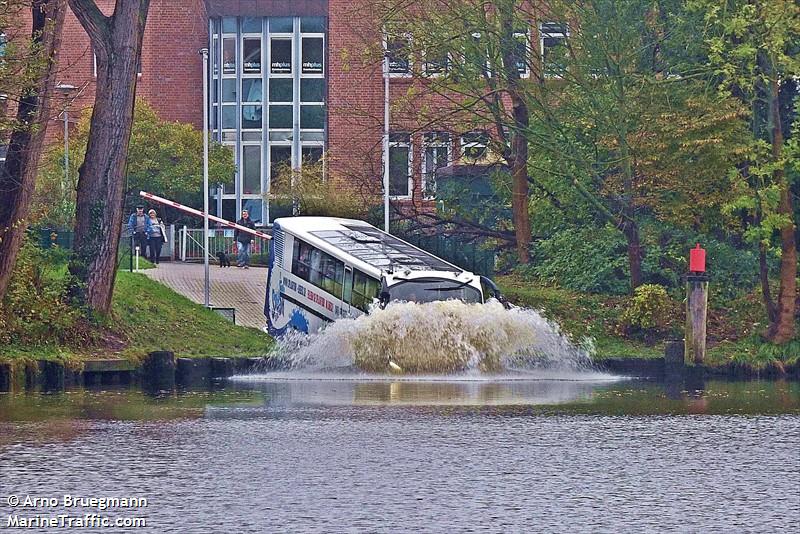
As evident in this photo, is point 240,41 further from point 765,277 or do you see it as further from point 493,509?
point 493,509

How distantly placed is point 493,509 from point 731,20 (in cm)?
1947

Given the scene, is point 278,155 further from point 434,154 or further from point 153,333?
point 153,333

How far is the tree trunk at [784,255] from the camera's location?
106 feet

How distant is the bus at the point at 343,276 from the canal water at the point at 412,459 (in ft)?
16.6

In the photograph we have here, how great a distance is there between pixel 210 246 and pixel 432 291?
21.4m

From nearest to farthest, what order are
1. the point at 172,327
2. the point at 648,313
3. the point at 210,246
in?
the point at 172,327 → the point at 648,313 → the point at 210,246

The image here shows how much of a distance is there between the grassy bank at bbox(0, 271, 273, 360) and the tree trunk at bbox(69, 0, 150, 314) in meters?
0.86

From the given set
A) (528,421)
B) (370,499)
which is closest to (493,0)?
(528,421)

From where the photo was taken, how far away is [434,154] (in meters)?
43.8

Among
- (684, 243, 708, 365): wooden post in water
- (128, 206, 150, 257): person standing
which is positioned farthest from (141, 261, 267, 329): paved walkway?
(684, 243, 708, 365): wooden post in water

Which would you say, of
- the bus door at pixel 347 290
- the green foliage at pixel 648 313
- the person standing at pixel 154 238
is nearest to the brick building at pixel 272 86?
the person standing at pixel 154 238

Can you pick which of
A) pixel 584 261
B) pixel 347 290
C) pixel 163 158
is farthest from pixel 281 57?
pixel 347 290

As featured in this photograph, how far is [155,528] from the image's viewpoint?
41.5 ft

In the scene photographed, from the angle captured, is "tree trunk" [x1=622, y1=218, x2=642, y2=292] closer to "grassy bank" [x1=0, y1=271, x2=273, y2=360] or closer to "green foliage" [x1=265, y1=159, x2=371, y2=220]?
"green foliage" [x1=265, y1=159, x2=371, y2=220]
